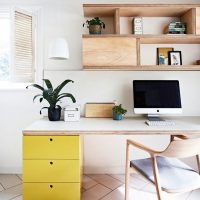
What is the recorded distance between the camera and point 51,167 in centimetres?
173

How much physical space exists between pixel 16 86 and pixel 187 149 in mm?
2076

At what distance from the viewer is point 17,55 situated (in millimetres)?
2281

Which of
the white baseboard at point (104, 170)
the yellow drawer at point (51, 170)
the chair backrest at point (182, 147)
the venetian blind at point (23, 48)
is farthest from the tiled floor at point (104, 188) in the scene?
the venetian blind at point (23, 48)

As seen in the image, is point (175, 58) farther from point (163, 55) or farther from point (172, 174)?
point (172, 174)

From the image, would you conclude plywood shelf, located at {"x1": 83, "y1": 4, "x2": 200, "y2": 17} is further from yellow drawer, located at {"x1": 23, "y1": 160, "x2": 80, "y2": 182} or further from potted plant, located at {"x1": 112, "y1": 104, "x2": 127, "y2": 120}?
yellow drawer, located at {"x1": 23, "y1": 160, "x2": 80, "y2": 182}

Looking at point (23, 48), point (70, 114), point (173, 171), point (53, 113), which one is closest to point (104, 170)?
point (70, 114)

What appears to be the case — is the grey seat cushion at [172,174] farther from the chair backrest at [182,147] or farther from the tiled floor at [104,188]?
the tiled floor at [104,188]

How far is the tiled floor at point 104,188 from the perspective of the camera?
6.70ft

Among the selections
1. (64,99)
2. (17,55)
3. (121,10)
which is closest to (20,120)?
(64,99)

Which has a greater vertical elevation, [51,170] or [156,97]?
[156,97]

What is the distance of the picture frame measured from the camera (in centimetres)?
237

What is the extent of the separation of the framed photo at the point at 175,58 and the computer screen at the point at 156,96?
9.6 inches

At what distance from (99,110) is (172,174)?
114cm

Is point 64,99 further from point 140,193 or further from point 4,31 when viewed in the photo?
point 140,193
